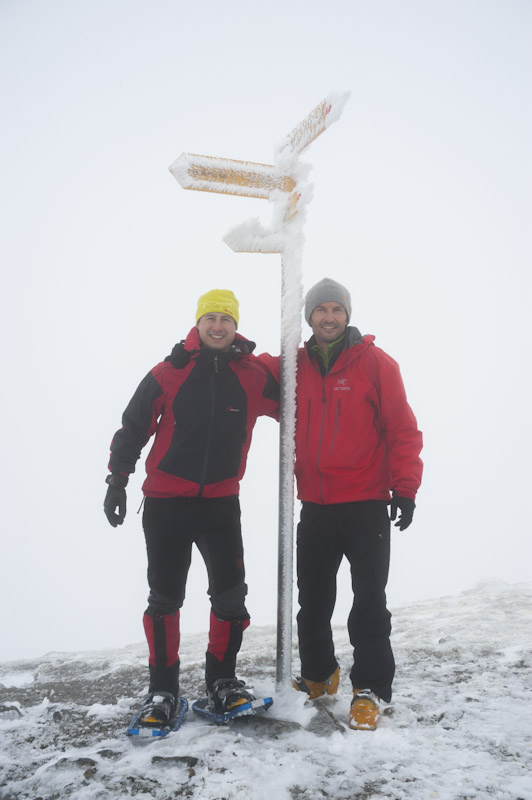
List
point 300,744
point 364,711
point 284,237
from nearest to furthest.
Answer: point 300,744, point 364,711, point 284,237

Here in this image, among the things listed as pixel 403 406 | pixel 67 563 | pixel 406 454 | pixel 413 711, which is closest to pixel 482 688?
pixel 413 711

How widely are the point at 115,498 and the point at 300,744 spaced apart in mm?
1724

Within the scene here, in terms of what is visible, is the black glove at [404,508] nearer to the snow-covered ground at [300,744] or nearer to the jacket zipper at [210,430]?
the snow-covered ground at [300,744]

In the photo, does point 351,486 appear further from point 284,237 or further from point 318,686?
point 284,237

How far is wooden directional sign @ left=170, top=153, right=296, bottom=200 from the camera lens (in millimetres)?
2908

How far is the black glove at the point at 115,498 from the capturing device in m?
3.14

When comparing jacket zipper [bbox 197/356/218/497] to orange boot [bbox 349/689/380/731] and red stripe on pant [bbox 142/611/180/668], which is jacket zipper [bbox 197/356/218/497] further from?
orange boot [bbox 349/689/380/731]

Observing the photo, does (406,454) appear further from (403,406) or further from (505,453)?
(505,453)

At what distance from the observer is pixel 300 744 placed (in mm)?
2289

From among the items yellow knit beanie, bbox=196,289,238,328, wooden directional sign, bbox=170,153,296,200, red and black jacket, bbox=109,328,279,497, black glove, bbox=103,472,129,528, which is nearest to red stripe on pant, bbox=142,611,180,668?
black glove, bbox=103,472,129,528

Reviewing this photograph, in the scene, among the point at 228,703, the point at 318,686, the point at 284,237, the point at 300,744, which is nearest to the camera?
the point at 300,744

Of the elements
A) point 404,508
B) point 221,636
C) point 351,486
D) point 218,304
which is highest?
point 218,304

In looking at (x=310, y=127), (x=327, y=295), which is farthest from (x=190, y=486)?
(x=310, y=127)

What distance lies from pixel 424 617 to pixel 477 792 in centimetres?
431
